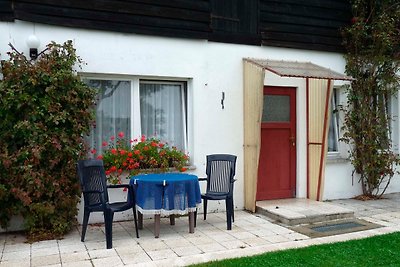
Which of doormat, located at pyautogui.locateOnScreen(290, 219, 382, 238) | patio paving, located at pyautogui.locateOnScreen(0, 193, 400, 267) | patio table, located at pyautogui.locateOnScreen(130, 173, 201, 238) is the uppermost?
patio table, located at pyautogui.locateOnScreen(130, 173, 201, 238)

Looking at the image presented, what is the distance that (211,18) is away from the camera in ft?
22.6

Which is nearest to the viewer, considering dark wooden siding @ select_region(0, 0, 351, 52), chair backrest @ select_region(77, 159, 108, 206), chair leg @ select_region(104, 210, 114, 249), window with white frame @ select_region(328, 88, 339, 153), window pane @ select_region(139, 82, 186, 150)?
chair leg @ select_region(104, 210, 114, 249)

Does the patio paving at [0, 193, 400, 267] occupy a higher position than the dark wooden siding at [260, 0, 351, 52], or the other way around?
the dark wooden siding at [260, 0, 351, 52]

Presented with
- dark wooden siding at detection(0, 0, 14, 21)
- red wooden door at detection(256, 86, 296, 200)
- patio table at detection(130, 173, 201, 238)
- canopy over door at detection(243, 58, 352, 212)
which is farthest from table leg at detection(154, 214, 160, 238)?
dark wooden siding at detection(0, 0, 14, 21)

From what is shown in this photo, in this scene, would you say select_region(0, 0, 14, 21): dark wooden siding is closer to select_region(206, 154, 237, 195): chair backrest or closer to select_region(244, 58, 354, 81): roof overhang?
select_region(206, 154, 237, 195): chair backrest

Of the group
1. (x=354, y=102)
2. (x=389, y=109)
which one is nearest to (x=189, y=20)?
(x=354, y=102)

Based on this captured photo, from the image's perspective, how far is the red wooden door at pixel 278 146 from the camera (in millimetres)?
7340

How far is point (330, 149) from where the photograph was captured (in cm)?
825

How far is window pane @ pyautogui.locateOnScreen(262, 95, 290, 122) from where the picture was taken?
7.37 m

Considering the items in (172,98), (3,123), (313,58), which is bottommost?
(3,123)

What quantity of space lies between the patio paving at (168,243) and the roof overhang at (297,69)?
94.0 inches

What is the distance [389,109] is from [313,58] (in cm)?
250

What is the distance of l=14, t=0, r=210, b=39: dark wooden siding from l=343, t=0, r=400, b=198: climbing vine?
10.8ft

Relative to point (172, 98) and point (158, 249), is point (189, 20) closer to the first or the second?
point (172, 98)
